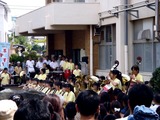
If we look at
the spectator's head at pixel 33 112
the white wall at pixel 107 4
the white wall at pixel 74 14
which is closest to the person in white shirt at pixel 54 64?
the white wall at pixel 74 14

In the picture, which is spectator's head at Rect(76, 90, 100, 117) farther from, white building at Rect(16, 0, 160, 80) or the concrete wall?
the concrete wall

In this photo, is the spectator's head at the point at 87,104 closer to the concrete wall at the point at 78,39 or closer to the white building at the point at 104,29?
the white building at the point at 104,29

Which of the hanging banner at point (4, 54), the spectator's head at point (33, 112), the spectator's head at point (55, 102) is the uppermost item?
the hanging banner at point (4, 54)

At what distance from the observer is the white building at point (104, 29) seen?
15109 millimetres

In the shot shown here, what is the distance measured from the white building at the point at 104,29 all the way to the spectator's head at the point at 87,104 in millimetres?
9942

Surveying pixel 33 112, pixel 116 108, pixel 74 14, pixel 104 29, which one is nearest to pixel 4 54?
pixel 74 14

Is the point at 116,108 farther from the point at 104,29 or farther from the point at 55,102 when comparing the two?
the point at 104,29

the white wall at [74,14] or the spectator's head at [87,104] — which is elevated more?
the white wall at [74,14]

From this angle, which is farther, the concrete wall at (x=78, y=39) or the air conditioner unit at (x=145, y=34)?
the concrete wall at (x=78, y=39)

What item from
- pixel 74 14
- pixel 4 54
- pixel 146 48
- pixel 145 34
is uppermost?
pixel 74 14

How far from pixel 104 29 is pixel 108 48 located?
0.90 metres

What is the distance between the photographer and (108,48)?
1852 centimetres

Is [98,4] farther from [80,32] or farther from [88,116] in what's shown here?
[88,116]

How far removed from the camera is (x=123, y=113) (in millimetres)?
6215
